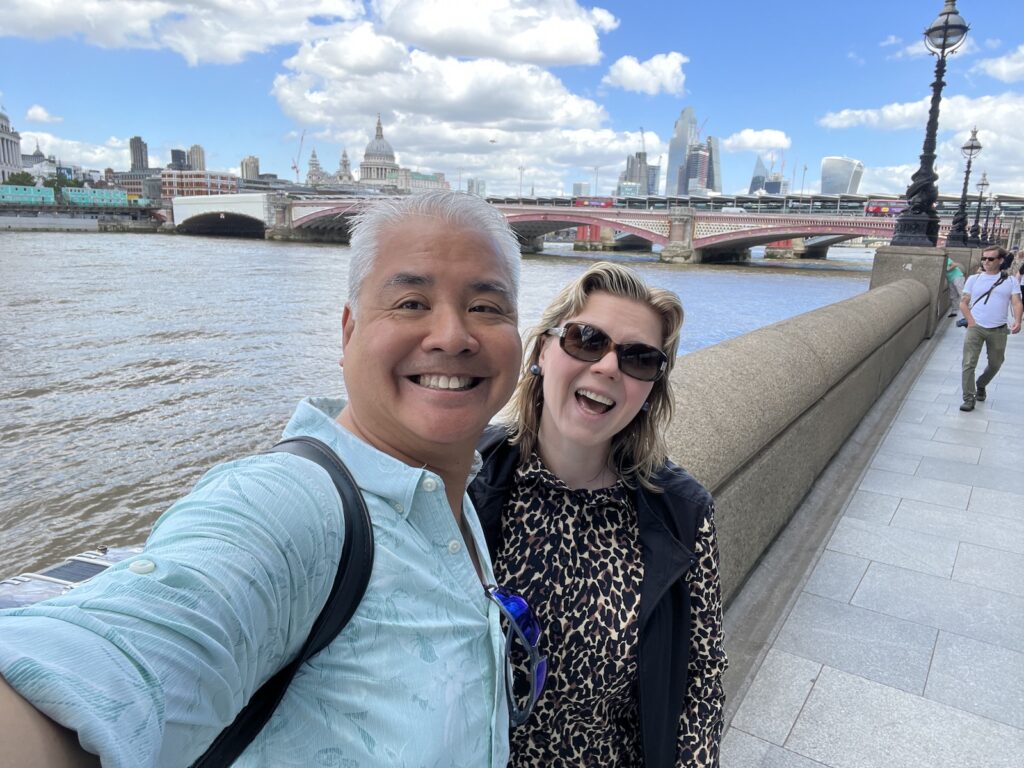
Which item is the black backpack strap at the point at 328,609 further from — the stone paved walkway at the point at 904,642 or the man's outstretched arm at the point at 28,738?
the stone paved walkway at the point at 904,642

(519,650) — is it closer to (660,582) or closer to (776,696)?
(660,582)

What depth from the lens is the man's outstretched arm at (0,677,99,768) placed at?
0.46 meters

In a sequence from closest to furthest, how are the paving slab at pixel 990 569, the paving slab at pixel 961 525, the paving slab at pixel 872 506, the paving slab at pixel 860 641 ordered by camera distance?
the paving slab at pixel 860 641, the paving slab at pixel 990 569, the paving slab at pixel 961 525, the paving slab at pixel 872 506

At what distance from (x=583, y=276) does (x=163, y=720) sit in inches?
46.3

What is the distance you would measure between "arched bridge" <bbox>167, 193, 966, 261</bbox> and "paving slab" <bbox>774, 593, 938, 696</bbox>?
111ft

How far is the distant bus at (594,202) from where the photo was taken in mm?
69181

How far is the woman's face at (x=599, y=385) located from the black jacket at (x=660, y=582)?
13 centimetres

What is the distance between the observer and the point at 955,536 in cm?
361

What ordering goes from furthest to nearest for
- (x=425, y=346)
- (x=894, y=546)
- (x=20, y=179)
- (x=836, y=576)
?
(x=20, y=179) < (x=894, y=546) < (x=836, y=576) < (x=425, y=346)

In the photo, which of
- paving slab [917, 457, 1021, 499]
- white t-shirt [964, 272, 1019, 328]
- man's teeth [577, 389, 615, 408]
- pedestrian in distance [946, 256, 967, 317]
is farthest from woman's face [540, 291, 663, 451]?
pedestrian in distance [946, 256, 967, 317]

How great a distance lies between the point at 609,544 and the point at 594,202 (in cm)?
7564

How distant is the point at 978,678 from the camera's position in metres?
2.45

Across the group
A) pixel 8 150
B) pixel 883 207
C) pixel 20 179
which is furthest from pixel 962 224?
pixel 8 150

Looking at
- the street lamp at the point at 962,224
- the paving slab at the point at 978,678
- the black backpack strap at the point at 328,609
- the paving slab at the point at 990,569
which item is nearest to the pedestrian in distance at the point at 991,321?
the paving slab at the point at 990,569
